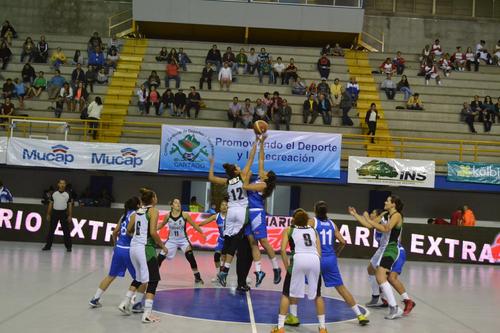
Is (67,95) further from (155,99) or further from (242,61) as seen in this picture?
(242,61)

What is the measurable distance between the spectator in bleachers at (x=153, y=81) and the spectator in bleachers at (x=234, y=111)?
12.6 ft

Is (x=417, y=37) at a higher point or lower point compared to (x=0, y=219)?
higher

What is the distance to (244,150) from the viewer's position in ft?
76.9

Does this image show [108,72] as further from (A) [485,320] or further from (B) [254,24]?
(A) [485,320]

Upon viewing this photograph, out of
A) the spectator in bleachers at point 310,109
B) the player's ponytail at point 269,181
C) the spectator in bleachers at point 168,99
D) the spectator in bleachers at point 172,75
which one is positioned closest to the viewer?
the player's ponytail at point 269,181

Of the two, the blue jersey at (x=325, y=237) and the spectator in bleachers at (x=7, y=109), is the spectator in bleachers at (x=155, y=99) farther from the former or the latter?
the blue jersey at (x=325, y=237)

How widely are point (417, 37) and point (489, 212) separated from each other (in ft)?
45.4

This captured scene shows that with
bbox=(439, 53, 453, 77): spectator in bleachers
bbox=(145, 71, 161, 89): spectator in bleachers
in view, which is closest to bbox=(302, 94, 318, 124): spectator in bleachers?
bbox=(145, 71, 161, 89): spectator in bleachers

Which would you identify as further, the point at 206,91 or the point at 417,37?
the point at 417,37

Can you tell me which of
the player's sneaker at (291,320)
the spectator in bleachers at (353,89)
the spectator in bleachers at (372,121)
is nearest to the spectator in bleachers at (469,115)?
the spectator in bleachers at (353,89)

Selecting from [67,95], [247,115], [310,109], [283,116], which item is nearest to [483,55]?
[310,109]

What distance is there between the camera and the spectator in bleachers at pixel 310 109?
1057 inches

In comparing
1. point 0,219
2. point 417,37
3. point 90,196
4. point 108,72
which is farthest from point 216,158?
point 417,37

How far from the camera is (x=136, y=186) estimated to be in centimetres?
2611
